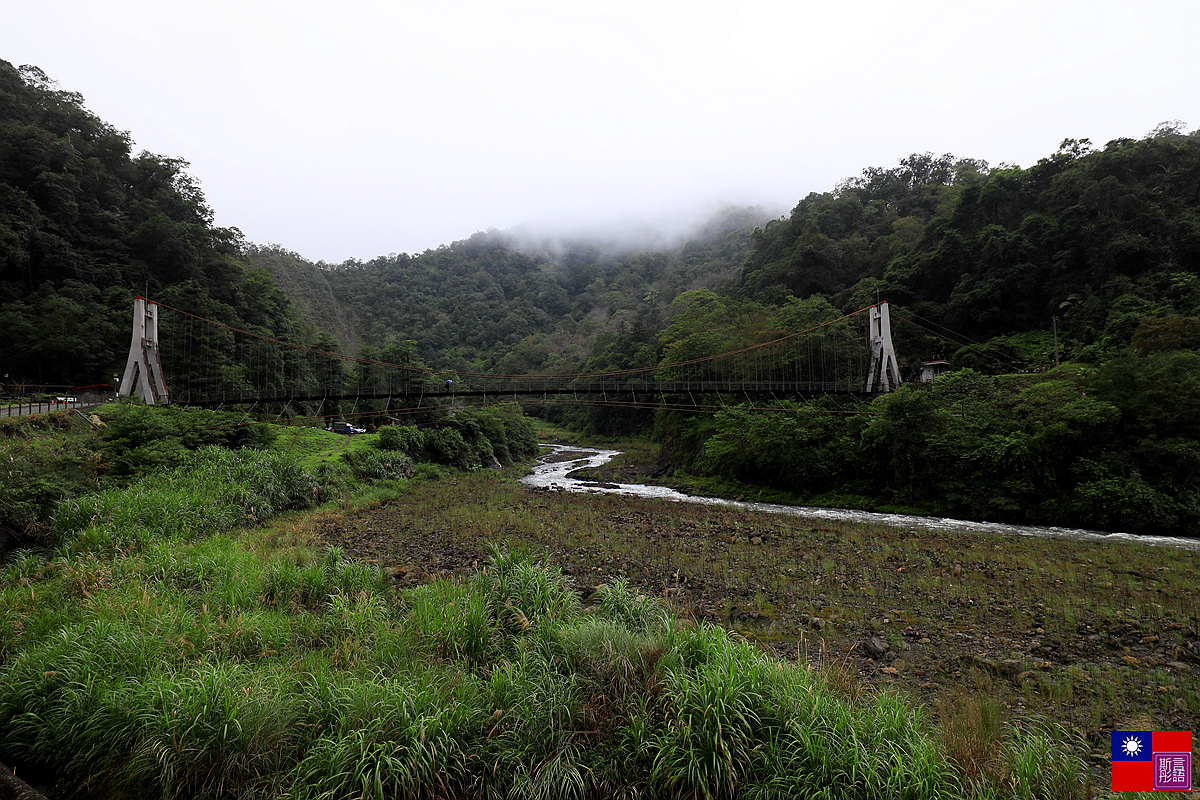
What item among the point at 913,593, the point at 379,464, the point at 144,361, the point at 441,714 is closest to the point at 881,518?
the point at 913,593

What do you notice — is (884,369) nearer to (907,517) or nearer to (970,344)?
(907,517)

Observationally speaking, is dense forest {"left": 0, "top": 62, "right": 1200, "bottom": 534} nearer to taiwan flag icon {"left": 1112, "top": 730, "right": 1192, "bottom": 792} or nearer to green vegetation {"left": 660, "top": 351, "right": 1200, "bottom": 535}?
green vegetation {"left": 660, "top": 351, "right": 1200, "bottom": 535}

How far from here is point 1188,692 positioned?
18.2ft

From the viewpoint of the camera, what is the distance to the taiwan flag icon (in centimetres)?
378

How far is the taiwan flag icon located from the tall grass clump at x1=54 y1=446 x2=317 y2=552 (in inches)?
561

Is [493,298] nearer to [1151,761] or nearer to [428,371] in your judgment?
[428,371]

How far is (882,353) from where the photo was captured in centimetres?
2306

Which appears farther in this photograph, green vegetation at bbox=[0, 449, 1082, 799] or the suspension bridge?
the suspension bridge

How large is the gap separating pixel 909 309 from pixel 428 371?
35382 millimetres

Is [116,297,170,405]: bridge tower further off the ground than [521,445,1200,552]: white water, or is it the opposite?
[116,297,170,405]: bridge tower

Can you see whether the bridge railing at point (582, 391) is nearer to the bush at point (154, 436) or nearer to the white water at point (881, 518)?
the bush at point (154, 436)

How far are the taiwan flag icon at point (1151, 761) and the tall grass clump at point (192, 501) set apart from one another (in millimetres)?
14244

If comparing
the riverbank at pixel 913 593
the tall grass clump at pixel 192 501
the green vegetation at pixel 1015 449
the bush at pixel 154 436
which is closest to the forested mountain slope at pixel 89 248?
the bush at pixel 154 436

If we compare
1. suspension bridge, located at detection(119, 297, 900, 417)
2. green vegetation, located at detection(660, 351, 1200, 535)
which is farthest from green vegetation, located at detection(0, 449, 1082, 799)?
suspension bridge, located at detection(119, 297, 900, 417)
